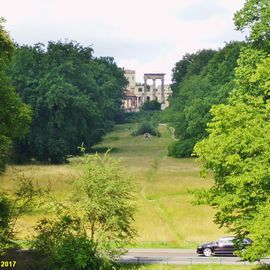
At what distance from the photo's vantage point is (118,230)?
89.8 feet

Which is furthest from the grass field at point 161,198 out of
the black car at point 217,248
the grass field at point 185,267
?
the grass field at point 185,267

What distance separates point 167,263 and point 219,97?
45.0 meters

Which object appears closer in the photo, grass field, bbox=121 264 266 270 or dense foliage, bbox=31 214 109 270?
dense foliage, bbox=31 214 109 270

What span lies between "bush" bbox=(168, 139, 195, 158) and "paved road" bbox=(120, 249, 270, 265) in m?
55.5

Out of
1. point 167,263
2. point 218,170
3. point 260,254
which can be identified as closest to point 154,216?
point 167,263

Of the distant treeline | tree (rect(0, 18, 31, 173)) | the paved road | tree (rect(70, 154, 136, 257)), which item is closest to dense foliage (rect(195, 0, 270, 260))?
tree (rect(70, 154, 136, 257))

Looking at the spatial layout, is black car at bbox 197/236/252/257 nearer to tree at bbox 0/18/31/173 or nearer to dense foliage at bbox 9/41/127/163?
tree at bbox 0/18/31/173

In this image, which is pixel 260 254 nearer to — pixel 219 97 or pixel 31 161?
pixel 219 97

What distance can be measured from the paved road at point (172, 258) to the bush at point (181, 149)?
55.5 m

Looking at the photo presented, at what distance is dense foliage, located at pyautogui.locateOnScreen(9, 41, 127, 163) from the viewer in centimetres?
8012

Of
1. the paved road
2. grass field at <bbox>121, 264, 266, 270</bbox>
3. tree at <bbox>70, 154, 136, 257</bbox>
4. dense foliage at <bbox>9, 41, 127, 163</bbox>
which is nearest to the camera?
tree at <bbox>70, 154, 136, 257</bbox>

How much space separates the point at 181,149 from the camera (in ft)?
299

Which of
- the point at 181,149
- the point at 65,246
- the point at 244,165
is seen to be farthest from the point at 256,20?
the point at 181,149

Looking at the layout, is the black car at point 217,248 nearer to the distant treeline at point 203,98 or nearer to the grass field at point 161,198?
the grass field at point 161,198
